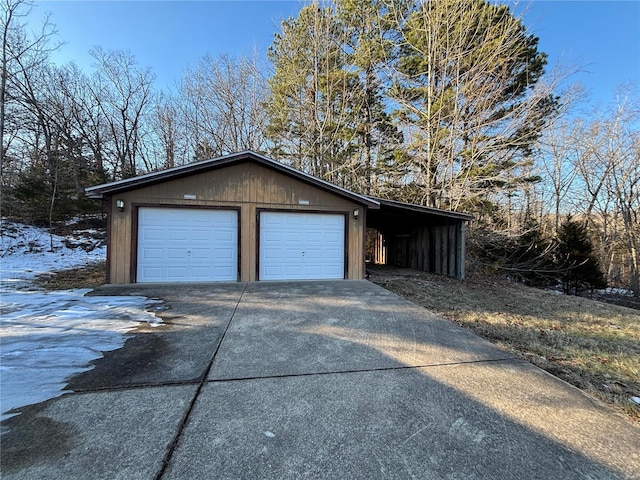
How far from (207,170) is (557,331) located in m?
7.96

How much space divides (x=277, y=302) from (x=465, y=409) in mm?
3859

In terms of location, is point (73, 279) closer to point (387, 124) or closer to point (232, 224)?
point (232, 224)

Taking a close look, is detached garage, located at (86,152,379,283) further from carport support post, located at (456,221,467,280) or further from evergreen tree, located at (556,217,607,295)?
evergreen tree, located at (556,217,607,295)

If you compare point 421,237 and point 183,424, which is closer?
point 183,424

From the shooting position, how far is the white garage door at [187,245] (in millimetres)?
7457

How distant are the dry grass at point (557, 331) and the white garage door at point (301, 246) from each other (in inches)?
68.7

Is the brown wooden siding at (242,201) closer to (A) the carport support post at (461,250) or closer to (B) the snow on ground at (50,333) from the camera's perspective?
(B) the snow on ground at (50,333)

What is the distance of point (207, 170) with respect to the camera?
776 centimetres

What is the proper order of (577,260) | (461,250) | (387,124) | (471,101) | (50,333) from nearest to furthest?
(50,333)
(461,250)
(471,101)
(577,260)
(387,124)

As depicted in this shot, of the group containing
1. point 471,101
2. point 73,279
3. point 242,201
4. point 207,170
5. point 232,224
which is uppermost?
point 471,101

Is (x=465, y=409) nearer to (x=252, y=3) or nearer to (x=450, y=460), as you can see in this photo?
(x=450, y=460)

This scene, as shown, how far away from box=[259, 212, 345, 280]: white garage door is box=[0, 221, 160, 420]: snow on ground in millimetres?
3216

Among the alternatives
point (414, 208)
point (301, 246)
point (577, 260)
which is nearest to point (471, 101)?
point (414, 208)

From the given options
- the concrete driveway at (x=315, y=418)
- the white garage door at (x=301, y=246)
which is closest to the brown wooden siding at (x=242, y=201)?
the white garage door at (x=301, y=246)
